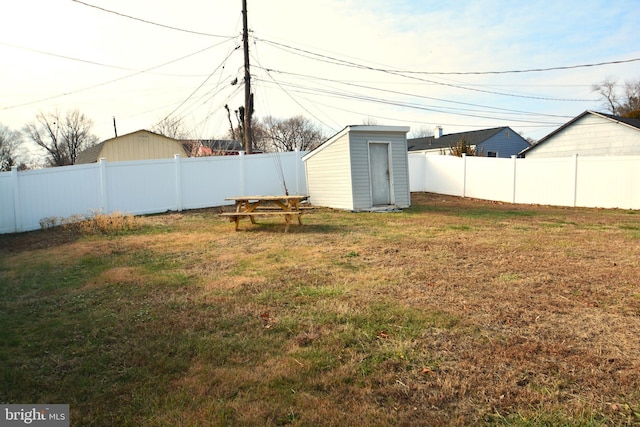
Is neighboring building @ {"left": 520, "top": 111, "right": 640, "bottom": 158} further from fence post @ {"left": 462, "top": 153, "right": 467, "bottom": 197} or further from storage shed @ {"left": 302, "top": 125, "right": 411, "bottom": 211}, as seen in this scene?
storage shed @ {"left": 302, "top": 125, "right": 411, "bottom": 211}

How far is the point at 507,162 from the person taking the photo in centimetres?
1537

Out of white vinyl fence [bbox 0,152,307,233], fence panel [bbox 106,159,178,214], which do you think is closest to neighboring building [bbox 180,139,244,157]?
white vinyl fence [bbox 0,152,307,233]

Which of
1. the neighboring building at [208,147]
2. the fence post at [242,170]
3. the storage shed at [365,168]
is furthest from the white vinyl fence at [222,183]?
the neighboring building at [208,147]

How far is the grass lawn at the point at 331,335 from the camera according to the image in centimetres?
230

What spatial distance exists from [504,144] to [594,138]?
10957 millimetres

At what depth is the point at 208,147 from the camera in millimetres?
27672

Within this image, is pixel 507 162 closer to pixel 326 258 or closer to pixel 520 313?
pixel 326 258

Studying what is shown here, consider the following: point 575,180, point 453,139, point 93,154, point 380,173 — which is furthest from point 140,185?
point 453,139

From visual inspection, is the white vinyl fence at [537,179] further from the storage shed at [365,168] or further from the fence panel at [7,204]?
the fence panel at [7,204]

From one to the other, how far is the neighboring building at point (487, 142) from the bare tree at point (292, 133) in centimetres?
1819

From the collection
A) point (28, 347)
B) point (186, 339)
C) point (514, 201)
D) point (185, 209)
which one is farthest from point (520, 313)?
point (514, 201)

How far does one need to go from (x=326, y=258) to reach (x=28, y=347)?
368cm

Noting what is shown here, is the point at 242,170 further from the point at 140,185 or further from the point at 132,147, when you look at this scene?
the point at 132,147

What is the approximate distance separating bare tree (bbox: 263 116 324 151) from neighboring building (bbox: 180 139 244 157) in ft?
45.6
